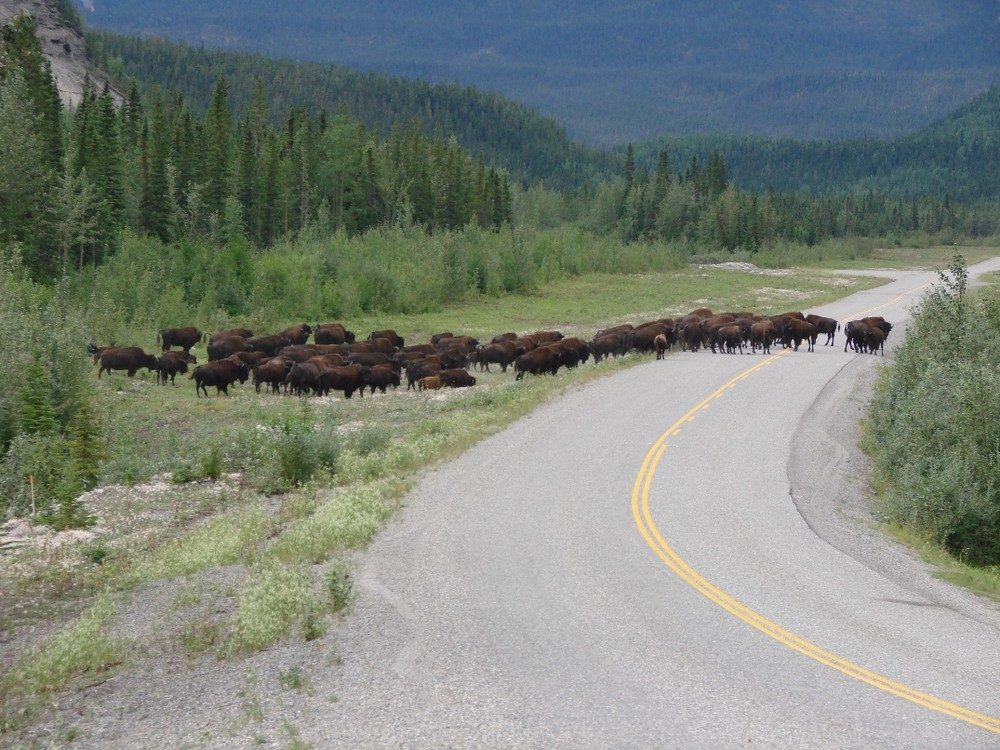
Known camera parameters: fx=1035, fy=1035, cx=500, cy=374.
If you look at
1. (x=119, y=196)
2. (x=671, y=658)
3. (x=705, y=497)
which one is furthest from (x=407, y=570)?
(x=119, y=196)

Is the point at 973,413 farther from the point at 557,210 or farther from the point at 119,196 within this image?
the point at 557,210

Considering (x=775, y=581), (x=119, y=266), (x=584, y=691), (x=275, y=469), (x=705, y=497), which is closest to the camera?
(x=584, y=691)

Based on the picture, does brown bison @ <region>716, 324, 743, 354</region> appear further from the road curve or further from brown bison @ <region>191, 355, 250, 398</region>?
the road curve

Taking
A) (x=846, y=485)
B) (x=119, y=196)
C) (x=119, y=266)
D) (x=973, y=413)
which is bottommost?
(x=846, y=485)

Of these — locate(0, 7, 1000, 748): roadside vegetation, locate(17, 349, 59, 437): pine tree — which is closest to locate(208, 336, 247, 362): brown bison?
locate(0, 7, 1000, 748): roadside vegetation

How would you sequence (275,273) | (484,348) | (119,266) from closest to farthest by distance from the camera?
(484,348) < (119,266) < (275,273)

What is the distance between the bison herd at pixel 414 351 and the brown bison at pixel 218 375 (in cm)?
3

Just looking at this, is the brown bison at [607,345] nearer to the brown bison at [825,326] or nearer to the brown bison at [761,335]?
the brown bison at [761,335]

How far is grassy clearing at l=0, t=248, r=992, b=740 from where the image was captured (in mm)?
11484

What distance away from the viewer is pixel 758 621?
35.8 ft

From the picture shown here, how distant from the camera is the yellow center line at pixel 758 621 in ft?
28.6

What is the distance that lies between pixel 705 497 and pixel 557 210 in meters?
132

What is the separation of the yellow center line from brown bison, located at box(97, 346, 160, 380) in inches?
790

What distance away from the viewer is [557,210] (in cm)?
14588
